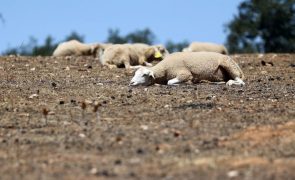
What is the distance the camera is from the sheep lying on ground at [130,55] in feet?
69.9

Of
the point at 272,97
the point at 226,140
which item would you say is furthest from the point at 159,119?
the point at 272,97

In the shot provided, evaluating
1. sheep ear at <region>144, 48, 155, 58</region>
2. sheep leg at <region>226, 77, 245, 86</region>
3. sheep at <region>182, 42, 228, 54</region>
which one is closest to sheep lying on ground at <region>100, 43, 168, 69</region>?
sheep ear at <region>144, 48, 155, 58</region>

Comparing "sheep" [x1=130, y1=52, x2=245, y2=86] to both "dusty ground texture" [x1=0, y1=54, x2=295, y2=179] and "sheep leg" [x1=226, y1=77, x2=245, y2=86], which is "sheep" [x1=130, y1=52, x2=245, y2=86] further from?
"dusty ground texture" [x1=0, y1=54, x2=295, y2=179]

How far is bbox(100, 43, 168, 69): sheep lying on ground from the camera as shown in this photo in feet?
69.9

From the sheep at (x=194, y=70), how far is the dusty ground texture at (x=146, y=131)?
612 millimetres

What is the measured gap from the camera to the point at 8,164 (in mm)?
7789

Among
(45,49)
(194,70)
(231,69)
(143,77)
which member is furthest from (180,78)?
(45,49)

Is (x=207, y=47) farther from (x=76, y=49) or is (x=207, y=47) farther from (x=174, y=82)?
(x=174, y=82)

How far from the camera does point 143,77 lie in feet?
51.3

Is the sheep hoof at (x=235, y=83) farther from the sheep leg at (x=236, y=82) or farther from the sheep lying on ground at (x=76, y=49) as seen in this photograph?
the sheep lying on ground at (x=76, y=49)

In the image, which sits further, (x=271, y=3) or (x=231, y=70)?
(x=271, y=3)

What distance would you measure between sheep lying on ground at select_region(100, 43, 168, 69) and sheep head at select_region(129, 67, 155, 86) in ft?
15.0

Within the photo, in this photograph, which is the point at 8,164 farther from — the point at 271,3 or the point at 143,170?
the point at 271,3

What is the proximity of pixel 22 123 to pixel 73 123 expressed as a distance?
2.39 ft
